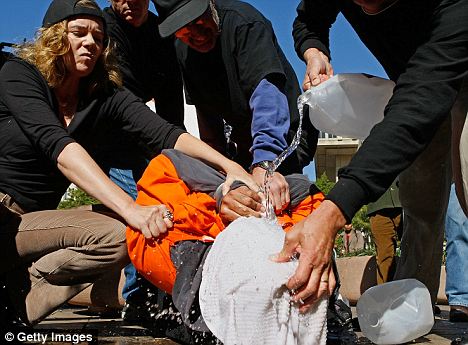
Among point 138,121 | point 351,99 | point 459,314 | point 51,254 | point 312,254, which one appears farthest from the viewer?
point 459,314

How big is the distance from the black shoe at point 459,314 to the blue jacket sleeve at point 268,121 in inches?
80.9

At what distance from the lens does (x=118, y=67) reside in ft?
15.0

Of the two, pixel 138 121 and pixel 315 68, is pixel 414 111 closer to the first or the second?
pixel 315 68

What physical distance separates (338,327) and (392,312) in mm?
743

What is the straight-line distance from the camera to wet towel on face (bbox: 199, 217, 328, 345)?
2.21 m

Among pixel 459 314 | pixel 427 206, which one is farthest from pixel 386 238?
pixel 427 206

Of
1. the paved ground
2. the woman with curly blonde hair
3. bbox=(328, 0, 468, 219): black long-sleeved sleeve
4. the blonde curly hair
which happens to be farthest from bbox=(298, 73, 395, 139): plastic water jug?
the blonde curly hair

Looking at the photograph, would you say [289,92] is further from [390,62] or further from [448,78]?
[448,78]

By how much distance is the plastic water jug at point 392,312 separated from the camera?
9.18 feet

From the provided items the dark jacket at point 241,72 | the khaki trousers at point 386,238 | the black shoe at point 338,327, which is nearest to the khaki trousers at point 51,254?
the dark jacket at point 241,72

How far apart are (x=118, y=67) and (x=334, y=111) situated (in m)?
1.65

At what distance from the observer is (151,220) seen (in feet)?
10.8

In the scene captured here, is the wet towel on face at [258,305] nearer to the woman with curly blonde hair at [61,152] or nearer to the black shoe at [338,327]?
the black shoe at [338,327]

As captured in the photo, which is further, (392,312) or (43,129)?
(43,129)
